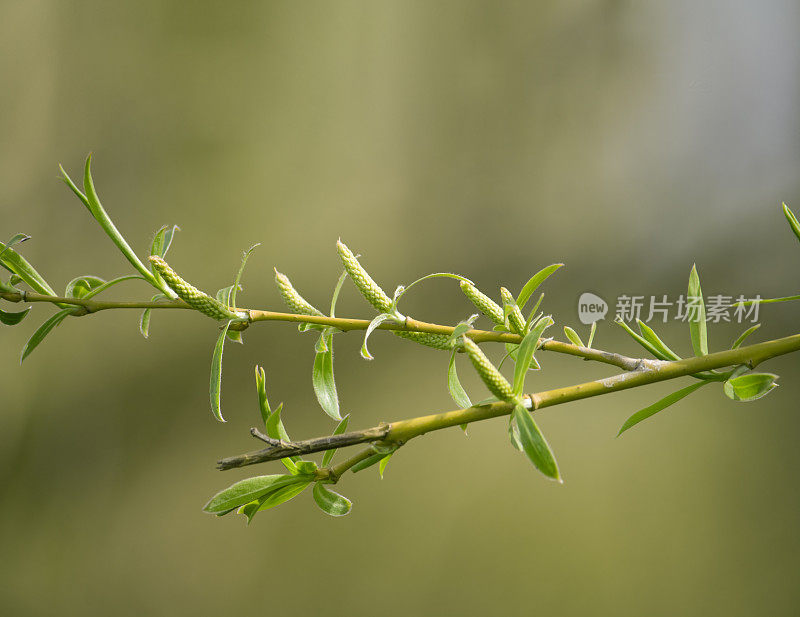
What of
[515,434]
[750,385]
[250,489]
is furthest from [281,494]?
[750,385]

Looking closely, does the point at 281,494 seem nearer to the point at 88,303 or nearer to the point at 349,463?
the point at 349,463

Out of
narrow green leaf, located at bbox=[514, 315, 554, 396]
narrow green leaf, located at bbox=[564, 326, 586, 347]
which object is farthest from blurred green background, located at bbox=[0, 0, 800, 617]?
narrow green leaf, located at bbox=[514, 315, 554, 396]

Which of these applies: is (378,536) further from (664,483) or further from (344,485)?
(664,483)

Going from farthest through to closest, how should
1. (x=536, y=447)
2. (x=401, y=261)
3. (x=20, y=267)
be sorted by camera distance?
(x=401, y=261)
(x=20, y=267)
(x=536, y=447)

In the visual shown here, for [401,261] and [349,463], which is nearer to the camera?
[349,463]

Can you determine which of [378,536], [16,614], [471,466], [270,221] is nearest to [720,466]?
[471,466]

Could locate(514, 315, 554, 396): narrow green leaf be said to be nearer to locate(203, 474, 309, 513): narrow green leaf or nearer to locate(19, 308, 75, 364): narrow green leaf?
locate(203, 474, 309, 513): narrow green leaf
